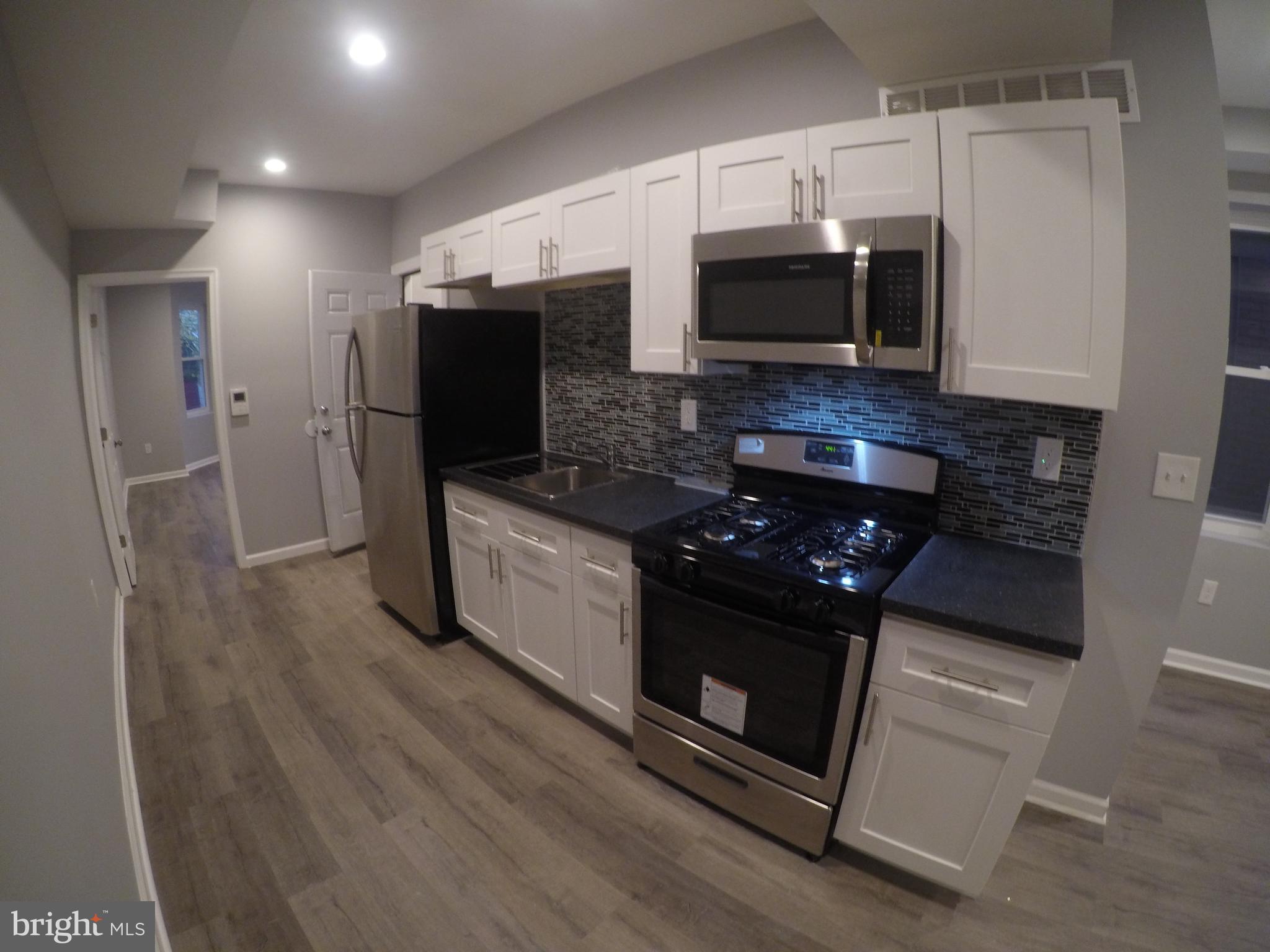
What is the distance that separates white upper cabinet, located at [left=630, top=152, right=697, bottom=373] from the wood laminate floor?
156 cm

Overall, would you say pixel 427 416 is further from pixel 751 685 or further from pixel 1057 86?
pixel 1057 86

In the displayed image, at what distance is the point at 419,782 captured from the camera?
6.51 feet

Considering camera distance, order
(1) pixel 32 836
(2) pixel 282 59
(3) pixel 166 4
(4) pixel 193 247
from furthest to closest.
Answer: (4) pixel 193 247
(2) pixel 282 59
(3) pixel 166 4
(1) pixel 32 836

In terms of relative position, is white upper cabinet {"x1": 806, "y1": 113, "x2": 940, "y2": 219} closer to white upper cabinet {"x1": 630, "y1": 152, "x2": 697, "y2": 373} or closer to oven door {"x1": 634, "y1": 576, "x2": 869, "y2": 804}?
white upper cabinet {"x1": 630, "y1": 152, "x2": 697, "y2": 373}

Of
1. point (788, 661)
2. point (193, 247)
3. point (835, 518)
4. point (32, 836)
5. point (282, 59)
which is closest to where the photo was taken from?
point (32, 836)

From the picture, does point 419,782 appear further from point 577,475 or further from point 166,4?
point 166,4

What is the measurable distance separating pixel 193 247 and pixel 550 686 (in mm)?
3612

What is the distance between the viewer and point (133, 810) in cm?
176

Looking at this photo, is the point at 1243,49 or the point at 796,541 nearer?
the point at 796,541

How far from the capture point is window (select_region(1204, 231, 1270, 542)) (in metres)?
2.75

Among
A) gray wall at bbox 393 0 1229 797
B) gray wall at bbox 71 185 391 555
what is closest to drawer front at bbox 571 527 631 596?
gray wall at bbox 393 0 1229 797

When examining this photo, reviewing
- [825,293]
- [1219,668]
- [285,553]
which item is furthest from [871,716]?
[285,553]

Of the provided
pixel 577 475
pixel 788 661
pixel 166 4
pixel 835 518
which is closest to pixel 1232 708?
pixel 835 518

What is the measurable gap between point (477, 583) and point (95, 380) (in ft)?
9.74
